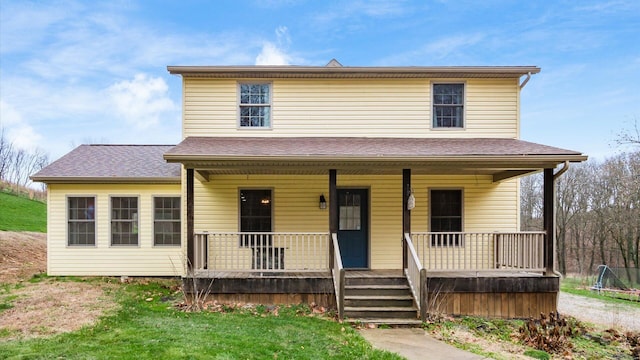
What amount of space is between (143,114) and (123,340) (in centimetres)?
4375

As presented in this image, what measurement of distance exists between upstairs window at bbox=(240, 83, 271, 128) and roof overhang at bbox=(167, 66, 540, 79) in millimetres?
305

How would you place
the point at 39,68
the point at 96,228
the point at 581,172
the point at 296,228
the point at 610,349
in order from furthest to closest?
the point at 39,68
the point at 581,172
the point at 96,228
the point at 296,228
the point at 610,349

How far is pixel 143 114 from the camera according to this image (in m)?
43.9

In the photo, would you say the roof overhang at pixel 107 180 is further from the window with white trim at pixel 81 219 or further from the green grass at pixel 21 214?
the green grass at pixel 21 214

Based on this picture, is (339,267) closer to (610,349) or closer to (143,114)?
(610,349)

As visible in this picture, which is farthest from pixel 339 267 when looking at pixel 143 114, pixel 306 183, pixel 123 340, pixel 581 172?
pixel 143 114

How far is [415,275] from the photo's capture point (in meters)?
7.12

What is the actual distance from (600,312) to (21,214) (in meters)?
26.1

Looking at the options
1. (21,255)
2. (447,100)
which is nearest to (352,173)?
(447,100)

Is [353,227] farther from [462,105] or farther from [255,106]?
[462,105]

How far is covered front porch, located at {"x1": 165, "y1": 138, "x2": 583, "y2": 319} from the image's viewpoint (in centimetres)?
743

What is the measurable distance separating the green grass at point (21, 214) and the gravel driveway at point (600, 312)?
21600 millimetres

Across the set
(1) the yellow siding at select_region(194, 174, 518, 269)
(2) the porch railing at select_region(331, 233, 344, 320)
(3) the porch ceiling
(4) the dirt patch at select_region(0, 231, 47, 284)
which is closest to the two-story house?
(1) the yellow siding at select_region(194, 174, 518, 269)

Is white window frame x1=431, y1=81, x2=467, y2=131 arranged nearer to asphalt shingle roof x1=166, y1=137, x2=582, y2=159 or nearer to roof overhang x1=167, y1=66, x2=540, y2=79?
roof overhang x1=167, y1=66, x2=540, y2=79
